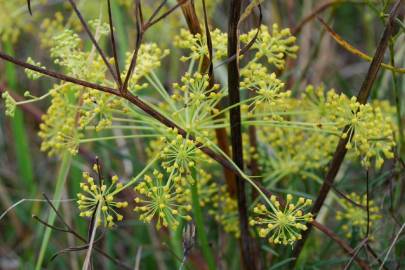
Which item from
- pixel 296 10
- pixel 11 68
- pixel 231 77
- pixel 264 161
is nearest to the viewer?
pixel 231 77

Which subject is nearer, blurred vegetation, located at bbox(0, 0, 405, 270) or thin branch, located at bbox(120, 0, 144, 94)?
thin branch, located at bbox(120, 0, 144, 94)

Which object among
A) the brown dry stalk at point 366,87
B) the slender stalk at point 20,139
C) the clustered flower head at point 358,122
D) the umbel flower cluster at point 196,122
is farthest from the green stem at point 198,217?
the slender stalk at point 20,139

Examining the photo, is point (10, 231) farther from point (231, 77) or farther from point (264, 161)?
point (231, 77)

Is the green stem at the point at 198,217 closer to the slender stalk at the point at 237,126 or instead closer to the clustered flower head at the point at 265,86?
the slender stalk at the point at 237,126

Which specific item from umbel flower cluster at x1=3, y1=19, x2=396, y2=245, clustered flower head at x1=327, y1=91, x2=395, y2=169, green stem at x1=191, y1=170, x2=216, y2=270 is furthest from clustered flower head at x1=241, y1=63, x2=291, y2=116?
green stem at x1=191, y1=170, x2=216, y2=270

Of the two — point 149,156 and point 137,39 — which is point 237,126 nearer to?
point 137,39

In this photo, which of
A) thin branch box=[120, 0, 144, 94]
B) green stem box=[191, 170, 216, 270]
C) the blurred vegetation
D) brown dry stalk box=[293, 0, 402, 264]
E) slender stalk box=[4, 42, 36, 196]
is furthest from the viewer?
slender stalk box=[4, 42, 36, 196]

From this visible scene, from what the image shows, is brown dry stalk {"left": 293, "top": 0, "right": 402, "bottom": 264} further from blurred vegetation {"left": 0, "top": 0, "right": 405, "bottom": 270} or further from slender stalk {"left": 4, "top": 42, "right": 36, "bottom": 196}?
slender stalk {"left": 4, "top": 42, "right": 36, "bottom": 196}

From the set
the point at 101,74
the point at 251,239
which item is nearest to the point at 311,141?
the point at 251,239

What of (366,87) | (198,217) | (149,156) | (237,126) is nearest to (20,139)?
(149,156)

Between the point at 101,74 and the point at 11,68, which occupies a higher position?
the point at 11,68

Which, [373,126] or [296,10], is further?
[296,10]
